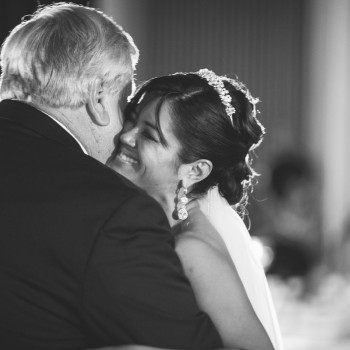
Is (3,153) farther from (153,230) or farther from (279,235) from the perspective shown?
(279,235)

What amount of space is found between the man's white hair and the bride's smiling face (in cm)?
31

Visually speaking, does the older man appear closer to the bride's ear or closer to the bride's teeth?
the bride's teeth

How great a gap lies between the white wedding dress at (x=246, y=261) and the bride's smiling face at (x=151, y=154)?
14cm

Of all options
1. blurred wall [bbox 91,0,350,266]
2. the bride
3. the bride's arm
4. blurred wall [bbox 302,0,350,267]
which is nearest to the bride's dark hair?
the bride

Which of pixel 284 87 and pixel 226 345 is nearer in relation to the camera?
pixel 226 345

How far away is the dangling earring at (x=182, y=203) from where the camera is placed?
6.92 ft

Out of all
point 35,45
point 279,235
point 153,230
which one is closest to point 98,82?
point 35,45

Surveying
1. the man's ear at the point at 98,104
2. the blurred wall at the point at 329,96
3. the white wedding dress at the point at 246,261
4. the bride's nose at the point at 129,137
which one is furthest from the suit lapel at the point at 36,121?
the blurred wall at the point at 329,96

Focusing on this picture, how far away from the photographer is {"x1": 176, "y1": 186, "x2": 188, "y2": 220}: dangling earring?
6.92 ft

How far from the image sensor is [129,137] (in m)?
2.04

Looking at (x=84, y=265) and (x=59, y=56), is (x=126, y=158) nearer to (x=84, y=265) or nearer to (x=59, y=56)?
(x=59, y=56)

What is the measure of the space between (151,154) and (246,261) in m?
0.38

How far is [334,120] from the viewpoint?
362 inches

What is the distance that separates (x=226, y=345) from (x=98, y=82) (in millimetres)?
644
